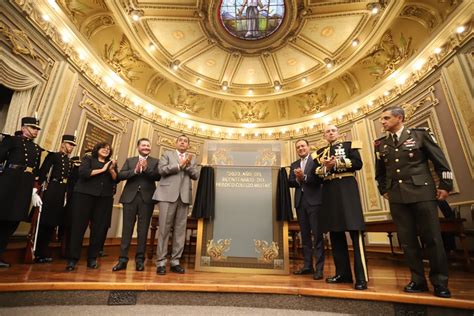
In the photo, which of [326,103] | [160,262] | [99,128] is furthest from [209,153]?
[326,103]

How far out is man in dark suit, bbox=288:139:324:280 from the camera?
262cm

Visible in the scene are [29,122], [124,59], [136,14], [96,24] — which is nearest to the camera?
[29,122]

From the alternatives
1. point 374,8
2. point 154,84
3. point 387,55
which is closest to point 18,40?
point 154,84

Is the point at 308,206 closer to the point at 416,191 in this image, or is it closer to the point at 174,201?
the point at 416,191

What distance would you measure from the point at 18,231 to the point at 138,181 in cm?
246

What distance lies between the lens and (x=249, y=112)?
9617 mm

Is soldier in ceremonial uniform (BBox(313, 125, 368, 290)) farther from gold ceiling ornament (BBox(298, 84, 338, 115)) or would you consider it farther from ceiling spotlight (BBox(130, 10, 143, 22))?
gold ceiling ornament (BBox(298, 84, 338, 115))

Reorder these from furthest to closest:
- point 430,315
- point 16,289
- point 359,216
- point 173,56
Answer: point 173,56
point 359,216
point 16,289
point 430,315

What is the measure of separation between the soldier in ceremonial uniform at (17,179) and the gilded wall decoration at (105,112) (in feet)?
10.3

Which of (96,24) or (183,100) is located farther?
(183,100)

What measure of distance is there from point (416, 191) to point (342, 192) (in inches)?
21.9

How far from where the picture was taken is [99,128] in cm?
631

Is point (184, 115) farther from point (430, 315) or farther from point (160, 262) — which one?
point (430, 315)

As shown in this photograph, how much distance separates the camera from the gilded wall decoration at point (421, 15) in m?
5.37
